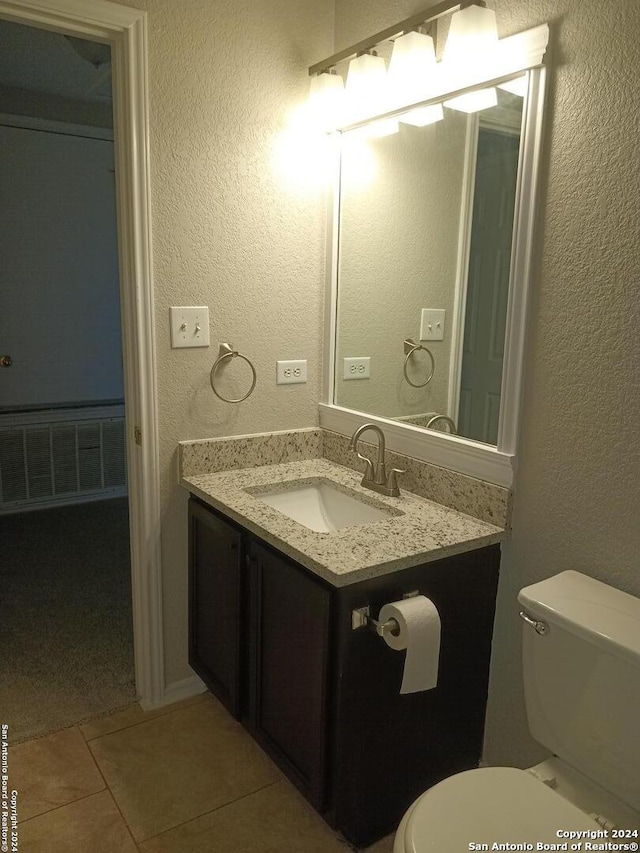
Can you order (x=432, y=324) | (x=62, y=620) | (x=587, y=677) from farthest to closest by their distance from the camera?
(x=62, y=620)
(x=432, y=324)
(x=587, y=677)

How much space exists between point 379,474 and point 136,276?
89 centimetres

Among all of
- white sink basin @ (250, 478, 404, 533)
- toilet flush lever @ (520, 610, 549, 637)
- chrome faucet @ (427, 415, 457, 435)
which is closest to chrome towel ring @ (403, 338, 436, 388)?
chrome faucet @ (427, 415, 457, 435)

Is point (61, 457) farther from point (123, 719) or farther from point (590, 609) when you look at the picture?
point (590, 609)

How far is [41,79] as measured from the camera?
134 inches

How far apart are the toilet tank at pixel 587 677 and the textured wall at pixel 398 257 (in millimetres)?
673

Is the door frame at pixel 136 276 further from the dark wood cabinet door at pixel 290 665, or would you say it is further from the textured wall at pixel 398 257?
the textured wall at pixel 398 257

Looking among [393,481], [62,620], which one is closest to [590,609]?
[393,481]

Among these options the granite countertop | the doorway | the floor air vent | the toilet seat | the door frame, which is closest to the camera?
the toilet seat

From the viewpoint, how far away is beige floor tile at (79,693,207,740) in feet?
6.54

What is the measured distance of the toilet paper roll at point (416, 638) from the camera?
1.38m

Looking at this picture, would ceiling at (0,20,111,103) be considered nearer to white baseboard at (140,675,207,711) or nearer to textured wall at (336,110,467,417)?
textured wall at (336,110,467,417)

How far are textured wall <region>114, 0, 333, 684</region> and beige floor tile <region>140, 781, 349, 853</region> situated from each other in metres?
0.55

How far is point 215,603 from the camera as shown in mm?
1940

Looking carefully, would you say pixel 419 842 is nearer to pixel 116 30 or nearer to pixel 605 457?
pixel 605 457
